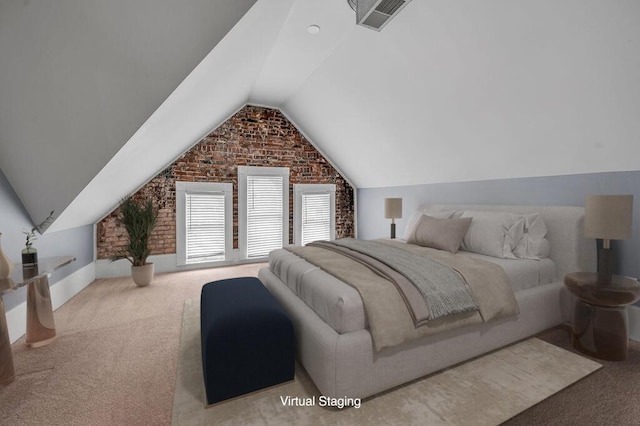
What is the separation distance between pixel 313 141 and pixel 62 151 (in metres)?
4.17

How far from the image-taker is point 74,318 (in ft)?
9.73

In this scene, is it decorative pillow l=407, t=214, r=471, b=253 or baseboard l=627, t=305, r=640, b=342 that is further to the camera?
decorative pillow l=407, t=214, r=471, b=253

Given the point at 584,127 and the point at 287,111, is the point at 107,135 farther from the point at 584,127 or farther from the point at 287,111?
the point at 584,127

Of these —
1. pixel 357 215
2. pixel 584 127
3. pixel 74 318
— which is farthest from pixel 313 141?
pixel 74 318

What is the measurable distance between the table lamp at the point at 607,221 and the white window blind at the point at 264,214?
4.51 metres

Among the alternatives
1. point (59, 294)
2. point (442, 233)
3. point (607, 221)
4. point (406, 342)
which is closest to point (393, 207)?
point (442, 233)

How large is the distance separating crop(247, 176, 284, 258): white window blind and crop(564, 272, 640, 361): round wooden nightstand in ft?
14.6

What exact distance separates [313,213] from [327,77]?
9.17 feet

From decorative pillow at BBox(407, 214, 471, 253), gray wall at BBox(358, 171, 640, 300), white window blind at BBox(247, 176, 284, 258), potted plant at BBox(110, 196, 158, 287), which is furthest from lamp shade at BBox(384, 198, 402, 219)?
potted plant at BBox(110, 196, 158, 287)

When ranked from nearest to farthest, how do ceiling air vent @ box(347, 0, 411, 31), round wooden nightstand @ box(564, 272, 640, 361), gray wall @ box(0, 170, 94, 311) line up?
1. round wooden nightstand @ box(564, 272, 640, 361)
2. ceiling air vent @ box(347, 0, 411, 31)
3. gray wall @ box(0, 170, 94, 311)

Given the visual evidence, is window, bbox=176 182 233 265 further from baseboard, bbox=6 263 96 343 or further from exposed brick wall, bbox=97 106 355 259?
baseboard, bbox=6 263 96 343

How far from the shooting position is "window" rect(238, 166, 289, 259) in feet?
17.4

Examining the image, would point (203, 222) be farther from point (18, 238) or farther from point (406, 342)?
point (406, 342)

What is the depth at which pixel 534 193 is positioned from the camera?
3209 mm
